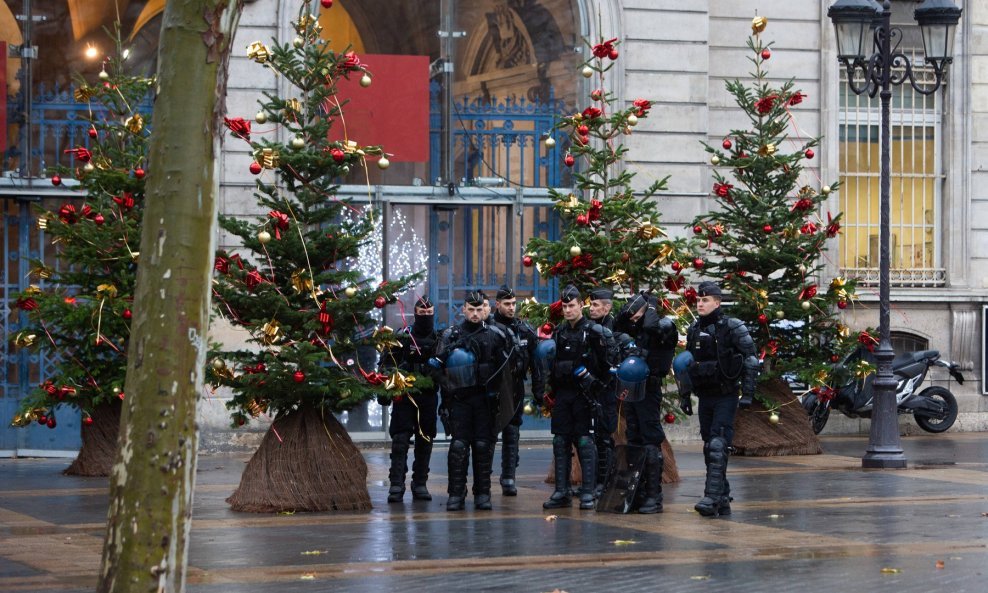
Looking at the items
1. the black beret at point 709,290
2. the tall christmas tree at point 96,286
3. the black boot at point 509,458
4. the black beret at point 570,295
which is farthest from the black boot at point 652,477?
the tall christmas tree at point 96,286

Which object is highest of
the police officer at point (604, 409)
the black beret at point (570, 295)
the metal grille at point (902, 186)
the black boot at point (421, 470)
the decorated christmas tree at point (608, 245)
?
Result: the metal grille at point (902, 186)

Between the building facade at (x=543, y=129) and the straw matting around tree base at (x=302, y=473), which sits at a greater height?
the building facade at (x=543, y=129)

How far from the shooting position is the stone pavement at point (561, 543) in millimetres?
9180

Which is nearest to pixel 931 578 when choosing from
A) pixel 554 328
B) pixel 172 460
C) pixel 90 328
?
pixel 172 460

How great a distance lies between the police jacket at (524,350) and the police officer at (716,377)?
1348mm

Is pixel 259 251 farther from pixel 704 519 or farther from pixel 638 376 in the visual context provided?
pixel 704 519

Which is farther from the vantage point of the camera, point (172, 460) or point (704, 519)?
point (704, 519)

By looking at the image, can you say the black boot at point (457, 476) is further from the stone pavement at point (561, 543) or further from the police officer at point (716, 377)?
the police officer at point (716, 377)

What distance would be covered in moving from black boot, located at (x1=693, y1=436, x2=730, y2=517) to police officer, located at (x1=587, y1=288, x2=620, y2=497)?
3.02 feet

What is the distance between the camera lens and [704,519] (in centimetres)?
1236

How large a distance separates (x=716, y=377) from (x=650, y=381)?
65 cm

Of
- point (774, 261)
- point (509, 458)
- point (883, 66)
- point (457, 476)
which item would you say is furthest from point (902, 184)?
point (457, 476)

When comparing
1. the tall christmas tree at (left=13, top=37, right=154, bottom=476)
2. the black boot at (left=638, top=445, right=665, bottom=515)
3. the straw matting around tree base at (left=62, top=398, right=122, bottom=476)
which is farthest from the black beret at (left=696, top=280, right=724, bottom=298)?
the straw matting around tree base at (left=62, top=398, right=122, bottom=476)

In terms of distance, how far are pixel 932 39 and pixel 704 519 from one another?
303 inches
